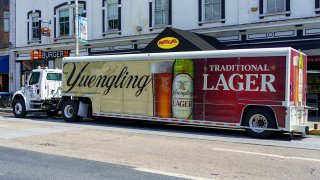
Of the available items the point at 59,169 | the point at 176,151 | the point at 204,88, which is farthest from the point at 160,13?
the point at 59,169

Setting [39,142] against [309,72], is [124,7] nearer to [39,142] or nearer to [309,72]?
[309,72]

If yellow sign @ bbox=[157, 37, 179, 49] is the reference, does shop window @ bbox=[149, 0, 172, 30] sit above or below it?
above

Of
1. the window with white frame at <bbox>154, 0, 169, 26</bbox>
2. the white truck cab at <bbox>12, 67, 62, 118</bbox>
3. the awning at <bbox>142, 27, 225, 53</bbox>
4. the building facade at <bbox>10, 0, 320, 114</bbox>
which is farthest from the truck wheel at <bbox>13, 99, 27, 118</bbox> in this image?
the window with white frame at <bbox>154, 0, 169, 26</bbox>

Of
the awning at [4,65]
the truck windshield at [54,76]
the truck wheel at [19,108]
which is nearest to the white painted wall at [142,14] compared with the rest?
the awning at [4,65]

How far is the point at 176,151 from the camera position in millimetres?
10164

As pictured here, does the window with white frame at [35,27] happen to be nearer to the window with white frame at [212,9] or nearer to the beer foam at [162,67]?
the window with white frame at [212,9]

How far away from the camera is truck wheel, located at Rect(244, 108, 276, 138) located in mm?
13047

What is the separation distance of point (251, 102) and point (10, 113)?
16029mm

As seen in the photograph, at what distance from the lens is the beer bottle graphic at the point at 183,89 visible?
14586mm

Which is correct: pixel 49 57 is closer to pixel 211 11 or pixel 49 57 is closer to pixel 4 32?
pixel 4 32

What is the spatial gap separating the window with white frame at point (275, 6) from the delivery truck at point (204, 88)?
6202 mm

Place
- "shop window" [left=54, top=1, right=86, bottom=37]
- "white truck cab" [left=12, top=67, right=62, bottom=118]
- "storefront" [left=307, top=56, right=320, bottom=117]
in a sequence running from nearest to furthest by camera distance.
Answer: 1. "storefront" [left=307, top=56, right=320, bottom=117]
2. "white truck cab" [left=12, top=67, right=62, bottom=118]
3. "shop window" [left=54, top=1, right=86, bottom=37]

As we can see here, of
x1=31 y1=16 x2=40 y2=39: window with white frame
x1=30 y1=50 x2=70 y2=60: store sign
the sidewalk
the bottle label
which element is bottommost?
the sidewalk

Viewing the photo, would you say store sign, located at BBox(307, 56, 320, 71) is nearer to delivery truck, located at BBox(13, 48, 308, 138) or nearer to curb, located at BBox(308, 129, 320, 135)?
delivery truck, located at BBox(13, 48, 308, 138)
